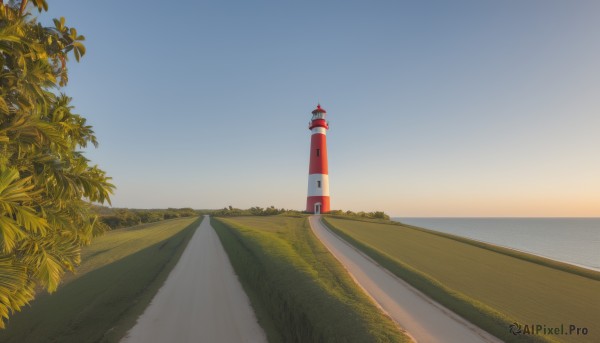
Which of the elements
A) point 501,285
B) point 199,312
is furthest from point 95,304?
point 501,285

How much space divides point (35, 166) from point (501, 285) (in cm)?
1619

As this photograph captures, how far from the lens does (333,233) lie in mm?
26391

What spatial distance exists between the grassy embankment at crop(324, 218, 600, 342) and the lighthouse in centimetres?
2806

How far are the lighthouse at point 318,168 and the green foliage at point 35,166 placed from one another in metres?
41.5

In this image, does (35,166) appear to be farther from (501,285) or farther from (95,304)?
(501,285)

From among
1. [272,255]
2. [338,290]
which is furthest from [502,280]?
[272,255]

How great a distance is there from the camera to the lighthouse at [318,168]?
4792 cm

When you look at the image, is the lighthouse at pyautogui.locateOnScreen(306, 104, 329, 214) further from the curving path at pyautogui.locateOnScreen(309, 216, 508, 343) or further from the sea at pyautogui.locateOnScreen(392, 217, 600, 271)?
the curving path at pyautogui.locateOnScreen(309, 216, 508, 343)

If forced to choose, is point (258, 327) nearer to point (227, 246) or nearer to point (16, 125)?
point (16, 125)

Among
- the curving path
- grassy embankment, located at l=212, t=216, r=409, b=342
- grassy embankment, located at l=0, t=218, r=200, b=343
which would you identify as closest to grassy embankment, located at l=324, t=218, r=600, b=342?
the curving path

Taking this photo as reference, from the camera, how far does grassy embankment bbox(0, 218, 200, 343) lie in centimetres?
884

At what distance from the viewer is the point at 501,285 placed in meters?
12.1

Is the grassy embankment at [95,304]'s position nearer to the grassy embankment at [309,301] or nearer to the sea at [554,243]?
the grassy embankment at [309,301]

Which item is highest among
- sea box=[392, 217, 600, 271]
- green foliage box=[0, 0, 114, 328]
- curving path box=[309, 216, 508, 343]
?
green foliage box=[0, 0, 114, 328]
